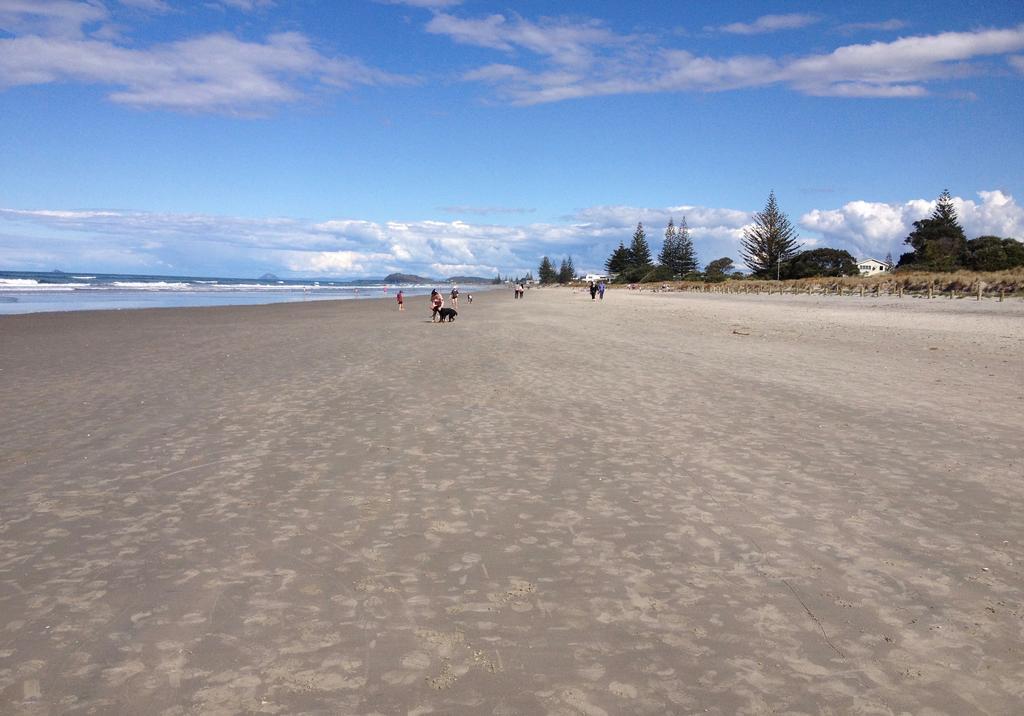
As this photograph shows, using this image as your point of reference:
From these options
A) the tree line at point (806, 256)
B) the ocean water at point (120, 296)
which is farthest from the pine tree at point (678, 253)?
the ocean water at point (120, 296)

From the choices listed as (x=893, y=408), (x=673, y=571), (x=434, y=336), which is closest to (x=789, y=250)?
(x=434, y=336)

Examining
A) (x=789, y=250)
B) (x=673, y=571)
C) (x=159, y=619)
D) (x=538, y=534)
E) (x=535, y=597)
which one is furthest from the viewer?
(x=789, y=250)

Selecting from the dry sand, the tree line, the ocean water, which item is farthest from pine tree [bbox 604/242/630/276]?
the dry sand

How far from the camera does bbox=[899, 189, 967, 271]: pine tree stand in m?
93.7

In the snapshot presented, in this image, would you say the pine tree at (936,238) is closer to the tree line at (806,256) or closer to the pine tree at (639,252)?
the tree line at (806,256)

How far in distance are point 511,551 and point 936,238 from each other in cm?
12038

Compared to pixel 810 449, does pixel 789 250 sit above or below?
above

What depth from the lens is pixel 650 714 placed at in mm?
3145

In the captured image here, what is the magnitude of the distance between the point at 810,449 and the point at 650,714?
569 cm

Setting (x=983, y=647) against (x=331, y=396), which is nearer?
(x=983, y=647)

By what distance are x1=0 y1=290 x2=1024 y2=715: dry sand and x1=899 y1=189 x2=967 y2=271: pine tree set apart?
298ft

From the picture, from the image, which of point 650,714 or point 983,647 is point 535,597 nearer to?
point 650,714

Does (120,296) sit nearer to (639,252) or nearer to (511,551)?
(511,551)

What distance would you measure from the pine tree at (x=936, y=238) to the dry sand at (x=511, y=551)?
90.7 metres
